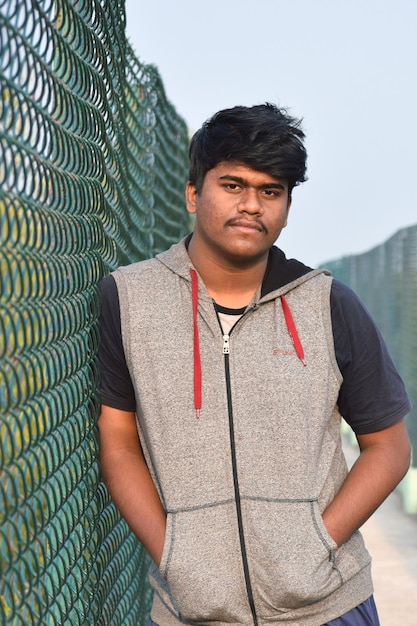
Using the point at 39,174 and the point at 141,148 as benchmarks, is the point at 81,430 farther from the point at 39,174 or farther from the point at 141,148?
the point at 141,148

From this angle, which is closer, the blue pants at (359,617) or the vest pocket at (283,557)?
the vest pocket at (283,557)

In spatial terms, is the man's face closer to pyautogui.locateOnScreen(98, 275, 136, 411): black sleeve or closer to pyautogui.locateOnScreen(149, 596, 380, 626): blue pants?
pyautogui.locateOnScreen(98, 275, 136, 411): black sleeve

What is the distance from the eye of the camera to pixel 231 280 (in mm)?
3197

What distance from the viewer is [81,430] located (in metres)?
3.12

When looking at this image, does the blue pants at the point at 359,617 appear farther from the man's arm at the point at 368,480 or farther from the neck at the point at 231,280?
the neck at the point at 231,280

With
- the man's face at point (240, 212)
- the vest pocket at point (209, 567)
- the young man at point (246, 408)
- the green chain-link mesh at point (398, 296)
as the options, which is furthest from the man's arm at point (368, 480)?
the green chain-link mesh at point (398, 296)

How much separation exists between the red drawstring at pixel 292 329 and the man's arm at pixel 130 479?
463mm

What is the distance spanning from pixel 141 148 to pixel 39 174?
289cm

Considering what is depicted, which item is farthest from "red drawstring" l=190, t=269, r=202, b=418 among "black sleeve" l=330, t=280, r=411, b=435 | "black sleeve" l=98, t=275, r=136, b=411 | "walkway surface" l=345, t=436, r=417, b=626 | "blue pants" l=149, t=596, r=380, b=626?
"walkway surface" l=345, t=436, r=417, b=626

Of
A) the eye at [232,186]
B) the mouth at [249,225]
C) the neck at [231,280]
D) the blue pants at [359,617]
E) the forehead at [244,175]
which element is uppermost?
the forehead at [244,175]

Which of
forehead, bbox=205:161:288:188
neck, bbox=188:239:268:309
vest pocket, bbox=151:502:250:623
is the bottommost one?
vest pocket, bbox=151:502:250:623

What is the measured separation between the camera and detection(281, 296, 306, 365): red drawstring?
10.1 feet

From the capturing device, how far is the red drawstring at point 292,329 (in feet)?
10.1

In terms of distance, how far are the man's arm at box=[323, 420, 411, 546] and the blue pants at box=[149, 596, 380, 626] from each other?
18 cm
